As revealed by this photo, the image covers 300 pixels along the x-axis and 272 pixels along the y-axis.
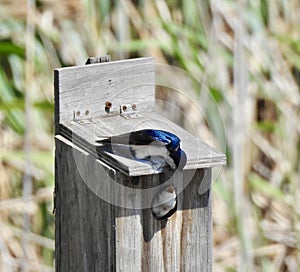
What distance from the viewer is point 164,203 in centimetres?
99

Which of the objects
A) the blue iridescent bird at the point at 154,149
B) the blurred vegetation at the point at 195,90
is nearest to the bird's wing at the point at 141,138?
the blue iridescent bird at the point at 154,149

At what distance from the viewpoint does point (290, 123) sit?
241 cm

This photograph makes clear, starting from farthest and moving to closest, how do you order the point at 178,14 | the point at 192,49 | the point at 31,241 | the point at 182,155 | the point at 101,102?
the point at 178,14 < the point at 192,49 < the point at 31,241 < the point at 101,102 < the point at 182,155

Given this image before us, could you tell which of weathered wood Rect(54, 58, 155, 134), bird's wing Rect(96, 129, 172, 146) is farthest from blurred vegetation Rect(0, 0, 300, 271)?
bird's wing Rect(96, 129, 172, 146)

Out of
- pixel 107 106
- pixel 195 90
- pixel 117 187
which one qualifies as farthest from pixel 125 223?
pixel 195 90

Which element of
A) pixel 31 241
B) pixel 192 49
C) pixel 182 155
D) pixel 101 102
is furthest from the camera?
pixel 192 49

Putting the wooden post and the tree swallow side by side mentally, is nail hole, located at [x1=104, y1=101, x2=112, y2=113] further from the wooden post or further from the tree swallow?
the tree swallow

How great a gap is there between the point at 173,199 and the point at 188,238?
0.18ft

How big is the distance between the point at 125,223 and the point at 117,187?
4cm

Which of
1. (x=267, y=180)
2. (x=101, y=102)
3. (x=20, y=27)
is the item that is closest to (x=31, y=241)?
(x=20, y=27)

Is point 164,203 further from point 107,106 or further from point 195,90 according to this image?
point 195,90

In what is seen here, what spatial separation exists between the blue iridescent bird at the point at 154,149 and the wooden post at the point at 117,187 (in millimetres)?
15

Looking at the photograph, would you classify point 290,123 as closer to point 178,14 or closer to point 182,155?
point 178,14

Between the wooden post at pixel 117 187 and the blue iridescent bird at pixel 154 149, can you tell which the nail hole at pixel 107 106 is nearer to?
the wooden post at pixel 117 187
